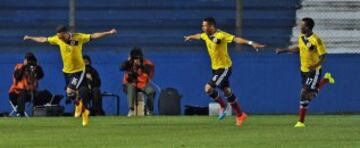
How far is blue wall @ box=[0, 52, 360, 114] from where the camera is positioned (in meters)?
27.7

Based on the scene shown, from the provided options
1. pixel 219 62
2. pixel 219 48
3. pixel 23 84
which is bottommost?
pixel 23 84

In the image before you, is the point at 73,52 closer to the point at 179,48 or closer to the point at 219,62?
the point at 219,62

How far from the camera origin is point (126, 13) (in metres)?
28.9

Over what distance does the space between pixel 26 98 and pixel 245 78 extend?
5.74 metres

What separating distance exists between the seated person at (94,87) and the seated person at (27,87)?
114cm

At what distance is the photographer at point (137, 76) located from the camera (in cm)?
2629

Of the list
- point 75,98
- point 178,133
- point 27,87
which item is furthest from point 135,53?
point 178,133

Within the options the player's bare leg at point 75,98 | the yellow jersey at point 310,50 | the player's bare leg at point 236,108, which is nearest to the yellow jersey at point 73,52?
the player's bare leg at point 75,98

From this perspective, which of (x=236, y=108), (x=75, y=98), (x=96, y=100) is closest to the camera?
(x=236, y=108)

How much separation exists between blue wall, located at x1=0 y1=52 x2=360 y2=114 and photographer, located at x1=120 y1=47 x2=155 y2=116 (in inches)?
54.7

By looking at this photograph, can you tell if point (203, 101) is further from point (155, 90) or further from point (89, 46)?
point (89, 46)

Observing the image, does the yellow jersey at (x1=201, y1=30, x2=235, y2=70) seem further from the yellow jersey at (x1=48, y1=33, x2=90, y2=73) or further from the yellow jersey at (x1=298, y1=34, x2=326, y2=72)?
the yellow jersey at (x1=48, y1=33, x2=90, y2=73)

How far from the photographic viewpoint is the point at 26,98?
26516 mm

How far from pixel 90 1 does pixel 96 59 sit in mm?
→ 1944
